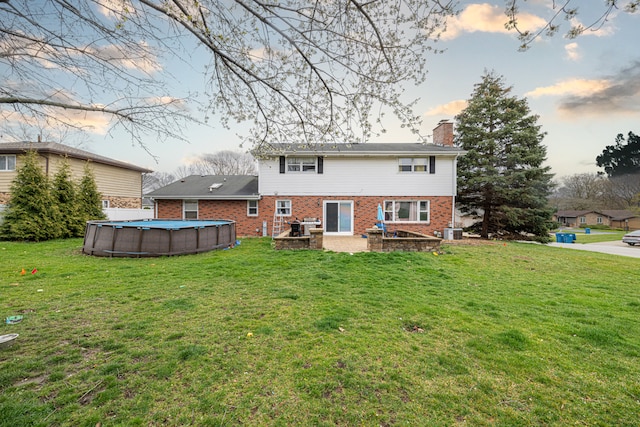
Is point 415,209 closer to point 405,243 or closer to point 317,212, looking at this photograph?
point 317,212

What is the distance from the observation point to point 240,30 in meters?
3.71

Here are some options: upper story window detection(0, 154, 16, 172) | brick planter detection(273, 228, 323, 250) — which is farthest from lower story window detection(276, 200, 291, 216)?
upper story window detection(0, 154, 16, 172)

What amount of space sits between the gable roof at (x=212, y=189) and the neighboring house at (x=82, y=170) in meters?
4.62

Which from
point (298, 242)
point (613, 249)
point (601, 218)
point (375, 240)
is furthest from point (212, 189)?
point (601, 218)

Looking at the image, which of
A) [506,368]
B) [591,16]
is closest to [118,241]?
[506,368]

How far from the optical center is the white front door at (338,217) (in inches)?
598

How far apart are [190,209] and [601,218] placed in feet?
226

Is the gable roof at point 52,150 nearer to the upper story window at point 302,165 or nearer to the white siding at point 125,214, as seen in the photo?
the white siding at point 125,214

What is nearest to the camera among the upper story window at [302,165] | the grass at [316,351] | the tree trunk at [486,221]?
the grass at [316,351]

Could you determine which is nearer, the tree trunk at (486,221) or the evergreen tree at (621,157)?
the tree trunk at (486,221)

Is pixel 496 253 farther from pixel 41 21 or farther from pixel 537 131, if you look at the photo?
pixel 41 21

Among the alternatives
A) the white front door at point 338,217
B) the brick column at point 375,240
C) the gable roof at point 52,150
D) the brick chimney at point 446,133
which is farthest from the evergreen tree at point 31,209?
the brick chimney at point 446,133

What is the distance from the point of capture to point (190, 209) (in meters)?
15.6

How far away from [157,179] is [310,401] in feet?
162
